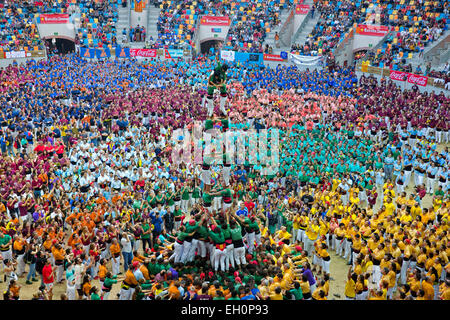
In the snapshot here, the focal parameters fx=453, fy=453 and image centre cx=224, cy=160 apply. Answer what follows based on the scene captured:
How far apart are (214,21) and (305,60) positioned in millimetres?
12255

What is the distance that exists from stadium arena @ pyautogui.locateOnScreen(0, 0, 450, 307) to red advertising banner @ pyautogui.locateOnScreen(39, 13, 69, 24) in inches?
6.9

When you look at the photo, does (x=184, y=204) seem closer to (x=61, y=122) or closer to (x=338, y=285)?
(x=338, y=285)

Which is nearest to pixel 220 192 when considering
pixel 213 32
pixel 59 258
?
pixel 59 258

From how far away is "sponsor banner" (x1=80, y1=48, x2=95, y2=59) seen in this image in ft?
125

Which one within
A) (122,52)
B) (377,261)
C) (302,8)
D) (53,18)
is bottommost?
(377,261)

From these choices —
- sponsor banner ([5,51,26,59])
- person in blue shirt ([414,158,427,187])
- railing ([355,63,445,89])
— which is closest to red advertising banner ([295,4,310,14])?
railing ([355,63,445,89])

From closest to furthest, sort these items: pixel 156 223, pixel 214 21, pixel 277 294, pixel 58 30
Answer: pixel 277 294, pixel 156 223, pixel 58 30, pixel 214 21

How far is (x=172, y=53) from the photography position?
39188 millimetres

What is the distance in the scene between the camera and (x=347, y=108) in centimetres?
2609

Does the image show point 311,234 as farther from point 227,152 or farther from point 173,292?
point 173,292

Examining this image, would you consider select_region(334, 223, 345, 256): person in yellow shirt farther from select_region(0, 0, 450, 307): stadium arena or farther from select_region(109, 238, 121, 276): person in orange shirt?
select_region(109, 238, 121, 276): person in orange shirt

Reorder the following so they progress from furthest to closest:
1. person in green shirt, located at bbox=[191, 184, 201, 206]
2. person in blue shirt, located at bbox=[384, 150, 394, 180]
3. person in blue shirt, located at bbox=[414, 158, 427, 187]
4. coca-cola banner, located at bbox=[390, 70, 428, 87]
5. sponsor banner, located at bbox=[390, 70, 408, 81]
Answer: sponsor banner, located at bbox=[390, 70, 408, 81]
coca-cola banner, located at bbox=[390, 70, 428, 87]
person in blue shirt, located at bbox=[384, 150, 394, 180]
person in blue shirt, located at bbox=[414, 158, 427, 187]
person in green shirt, located at bbox=[191, 184, 201, 206]
